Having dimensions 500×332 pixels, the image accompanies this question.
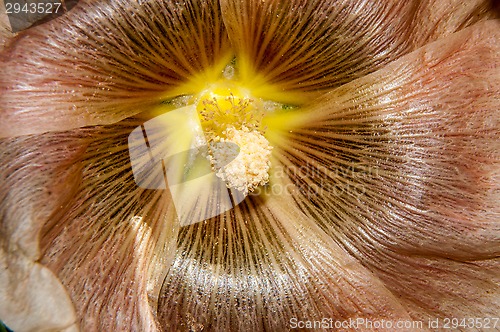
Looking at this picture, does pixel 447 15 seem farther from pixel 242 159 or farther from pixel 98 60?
pixel 98 60

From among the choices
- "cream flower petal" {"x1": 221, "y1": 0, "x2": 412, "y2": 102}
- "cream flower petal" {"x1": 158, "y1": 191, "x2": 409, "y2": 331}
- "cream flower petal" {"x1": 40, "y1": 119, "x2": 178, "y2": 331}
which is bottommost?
"cream flower petal" {"x1": 158, "y1": 191, "x2": 409, "y2": 331}

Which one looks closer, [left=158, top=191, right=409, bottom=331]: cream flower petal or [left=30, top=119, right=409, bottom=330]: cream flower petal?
[left=30, top=119, right=409, bottom=330]: cream flower petal

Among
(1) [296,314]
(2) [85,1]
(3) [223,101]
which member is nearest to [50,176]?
(2) [85,1]

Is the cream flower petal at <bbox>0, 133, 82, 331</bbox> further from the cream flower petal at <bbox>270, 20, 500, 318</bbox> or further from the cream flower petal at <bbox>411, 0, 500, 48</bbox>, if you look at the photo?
the cream flower petal at <bbox>411, 0, 500, 48</bbox>

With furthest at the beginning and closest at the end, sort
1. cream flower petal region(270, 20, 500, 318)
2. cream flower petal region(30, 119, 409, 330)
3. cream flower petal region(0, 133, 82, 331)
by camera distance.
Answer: cream flower petal region(270, 20, 500, 318)
cream flower petal region(30, 119, 409, 330)
cream flower petal region(0, 133, 82, 331)

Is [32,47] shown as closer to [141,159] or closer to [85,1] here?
[85,1]

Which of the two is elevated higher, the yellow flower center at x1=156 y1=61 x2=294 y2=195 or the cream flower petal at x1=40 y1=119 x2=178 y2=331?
the yellow flower center at x1=156 y1=61 x2=294 y2=195

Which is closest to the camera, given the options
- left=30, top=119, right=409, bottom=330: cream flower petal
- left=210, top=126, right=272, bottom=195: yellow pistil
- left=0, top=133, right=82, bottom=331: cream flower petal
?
left=0, top=133, right=82, bottom=331: cream flower petal

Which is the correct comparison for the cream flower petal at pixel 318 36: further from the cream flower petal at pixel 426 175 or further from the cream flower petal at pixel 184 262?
the cream flower petal at pixel 184 262

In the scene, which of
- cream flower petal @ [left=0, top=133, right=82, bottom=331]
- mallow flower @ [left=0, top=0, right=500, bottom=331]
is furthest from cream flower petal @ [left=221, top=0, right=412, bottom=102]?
cream flower petal @ [left=0, top=133, right=82, bottom=331]
